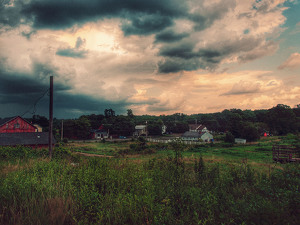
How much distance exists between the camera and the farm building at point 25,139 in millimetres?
31041

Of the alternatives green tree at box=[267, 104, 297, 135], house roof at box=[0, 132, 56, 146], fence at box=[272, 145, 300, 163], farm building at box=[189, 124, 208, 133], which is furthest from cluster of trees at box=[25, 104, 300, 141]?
fence at box=[272, 145, 300, 163]

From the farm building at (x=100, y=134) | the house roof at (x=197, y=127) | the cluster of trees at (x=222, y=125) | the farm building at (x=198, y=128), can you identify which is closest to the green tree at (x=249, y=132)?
the cluster of trees at (x=222, y=125)

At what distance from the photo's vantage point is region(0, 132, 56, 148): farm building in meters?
31.0

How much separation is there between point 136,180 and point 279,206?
3.97 m

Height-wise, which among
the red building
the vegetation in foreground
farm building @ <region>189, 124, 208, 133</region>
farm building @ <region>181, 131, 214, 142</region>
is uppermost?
the red building

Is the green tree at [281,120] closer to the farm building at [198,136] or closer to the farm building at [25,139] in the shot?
the farm building at [198,136]

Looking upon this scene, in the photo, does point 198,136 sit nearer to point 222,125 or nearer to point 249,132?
point 249,132

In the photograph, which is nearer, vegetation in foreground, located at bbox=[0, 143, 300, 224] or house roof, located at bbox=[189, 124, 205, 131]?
vegetation in foreground, located at bbox=[0, 143, 300, 224]

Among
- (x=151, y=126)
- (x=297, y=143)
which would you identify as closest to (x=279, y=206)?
(x=297, y=143)

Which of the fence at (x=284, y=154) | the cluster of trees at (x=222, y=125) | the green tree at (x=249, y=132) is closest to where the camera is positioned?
the fence at (x=284, y=154)

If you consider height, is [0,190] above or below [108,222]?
above

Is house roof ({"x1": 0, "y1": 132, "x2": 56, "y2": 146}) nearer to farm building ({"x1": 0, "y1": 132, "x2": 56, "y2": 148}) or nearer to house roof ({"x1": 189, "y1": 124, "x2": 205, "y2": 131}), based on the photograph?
farm building ({"x1": 0, "y1": 132, "x2": 56, "y2": 148})

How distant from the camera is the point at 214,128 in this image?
99188 millimetres

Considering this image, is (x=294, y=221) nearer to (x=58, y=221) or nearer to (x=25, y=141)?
(x=58, y=221)
